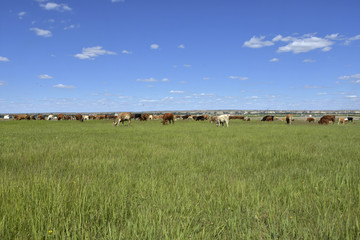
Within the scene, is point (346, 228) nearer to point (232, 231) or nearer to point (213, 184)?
point (232, 231)

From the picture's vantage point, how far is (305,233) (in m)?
2.22

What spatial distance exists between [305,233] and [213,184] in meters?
1.81

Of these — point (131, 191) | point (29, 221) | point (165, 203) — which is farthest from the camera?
point (131, 191)

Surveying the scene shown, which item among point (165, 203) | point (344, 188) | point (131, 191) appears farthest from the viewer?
point (344, 188)

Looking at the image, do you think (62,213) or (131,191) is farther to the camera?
(131,191)

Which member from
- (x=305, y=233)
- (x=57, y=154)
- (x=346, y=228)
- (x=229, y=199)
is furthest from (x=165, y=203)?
(x=57, y=154)

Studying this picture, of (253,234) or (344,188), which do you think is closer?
(253,234)

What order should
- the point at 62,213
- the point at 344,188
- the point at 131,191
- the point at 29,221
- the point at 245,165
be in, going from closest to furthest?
the point at 29,221, the point at 62,213, the point at 131,191, the point at 344,188, the point at 245,165

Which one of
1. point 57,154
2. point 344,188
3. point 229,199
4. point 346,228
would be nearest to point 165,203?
point 229,199

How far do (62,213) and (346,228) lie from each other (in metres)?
3.25

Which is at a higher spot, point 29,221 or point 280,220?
point 29,221

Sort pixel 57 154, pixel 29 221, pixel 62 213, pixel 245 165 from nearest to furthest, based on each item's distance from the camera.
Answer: pixel 29 221, pixel 62 213, pixel 245 165, pixel 57 154

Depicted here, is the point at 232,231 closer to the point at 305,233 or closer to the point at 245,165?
the point at 305,233

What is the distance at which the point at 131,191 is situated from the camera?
3510mm
